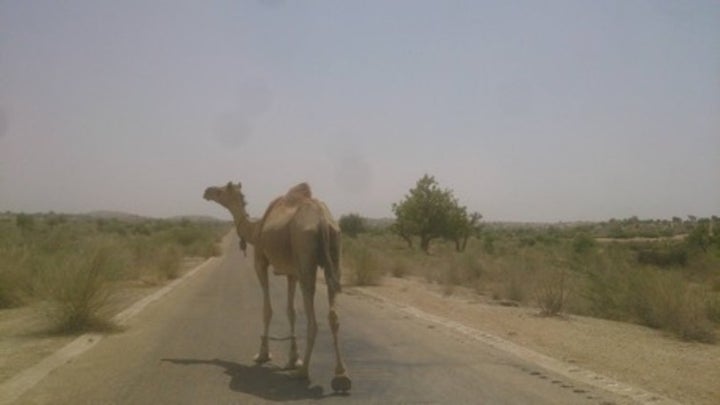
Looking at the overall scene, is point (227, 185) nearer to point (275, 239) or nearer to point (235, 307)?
point (275, 239)

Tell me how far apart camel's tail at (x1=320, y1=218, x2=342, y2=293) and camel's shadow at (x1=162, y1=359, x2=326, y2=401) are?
1360 mm

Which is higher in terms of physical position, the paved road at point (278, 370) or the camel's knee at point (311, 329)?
the camel's knee at point (311, 329)

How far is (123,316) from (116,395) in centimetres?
884

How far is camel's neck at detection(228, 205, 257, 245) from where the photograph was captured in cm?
1289

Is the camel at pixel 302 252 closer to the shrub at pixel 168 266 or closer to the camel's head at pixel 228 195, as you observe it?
the camel's head at pixel 228 195

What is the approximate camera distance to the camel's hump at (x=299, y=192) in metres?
11.5

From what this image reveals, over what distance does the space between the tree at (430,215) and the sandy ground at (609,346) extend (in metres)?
35.9

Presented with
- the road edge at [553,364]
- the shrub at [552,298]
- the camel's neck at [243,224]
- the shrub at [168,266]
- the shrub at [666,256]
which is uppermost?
the camel's neck at [243,224]

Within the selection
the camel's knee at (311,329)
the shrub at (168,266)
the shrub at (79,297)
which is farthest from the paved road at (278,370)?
the shrub at (168,266)

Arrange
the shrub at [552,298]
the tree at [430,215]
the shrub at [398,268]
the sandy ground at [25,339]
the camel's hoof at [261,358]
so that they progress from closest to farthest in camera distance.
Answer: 1. the camel's hoof at [261,358]
2. the sandy ground at [25,339]
3. the shrub at [552,298]
4. the shrub at [398,268]
5. the tree at [430,215]

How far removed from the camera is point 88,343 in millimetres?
13430

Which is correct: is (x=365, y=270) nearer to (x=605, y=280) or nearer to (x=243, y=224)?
(x=605, y=280)

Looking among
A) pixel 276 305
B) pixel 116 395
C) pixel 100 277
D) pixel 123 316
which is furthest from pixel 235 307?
pixel 116 395

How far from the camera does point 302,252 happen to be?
1048cm
